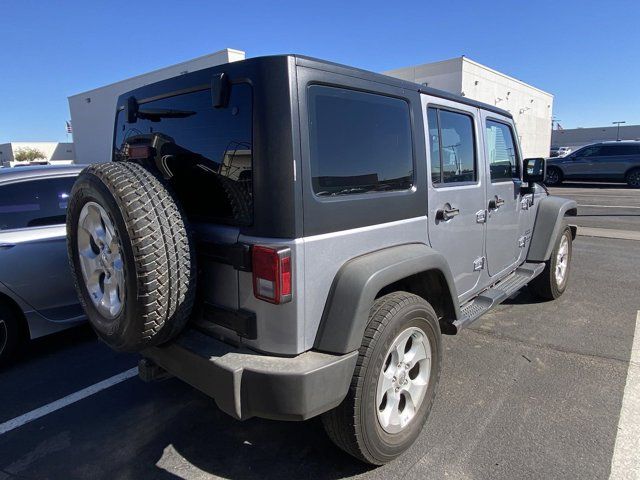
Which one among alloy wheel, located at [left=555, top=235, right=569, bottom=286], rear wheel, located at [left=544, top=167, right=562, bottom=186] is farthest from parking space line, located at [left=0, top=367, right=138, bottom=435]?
rear wheel, located at [left=544, top=167, right=562, bottom=186]

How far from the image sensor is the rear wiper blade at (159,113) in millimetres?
2430

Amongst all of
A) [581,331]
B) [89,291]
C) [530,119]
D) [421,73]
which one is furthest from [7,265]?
[530,119]

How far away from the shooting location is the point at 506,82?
3278 cm

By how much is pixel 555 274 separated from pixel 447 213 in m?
2.65

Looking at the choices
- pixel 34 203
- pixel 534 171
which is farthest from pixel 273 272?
pixel 534 171

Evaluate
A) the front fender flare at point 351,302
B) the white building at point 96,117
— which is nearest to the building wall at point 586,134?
the white building at point 96,117

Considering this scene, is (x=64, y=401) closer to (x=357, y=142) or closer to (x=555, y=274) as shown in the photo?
(x=357, y=142)

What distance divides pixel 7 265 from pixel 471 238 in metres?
3.56

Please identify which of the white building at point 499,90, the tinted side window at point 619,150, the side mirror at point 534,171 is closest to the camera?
the side mirror at point 534,171

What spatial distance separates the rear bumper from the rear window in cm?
65

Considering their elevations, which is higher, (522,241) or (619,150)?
(619,150)

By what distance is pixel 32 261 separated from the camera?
143 inches

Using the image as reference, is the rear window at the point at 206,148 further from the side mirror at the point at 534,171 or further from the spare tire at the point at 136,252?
the side mirror at the point at 534,171

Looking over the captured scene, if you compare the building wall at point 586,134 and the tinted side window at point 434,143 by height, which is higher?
the building wall at point 586,134
